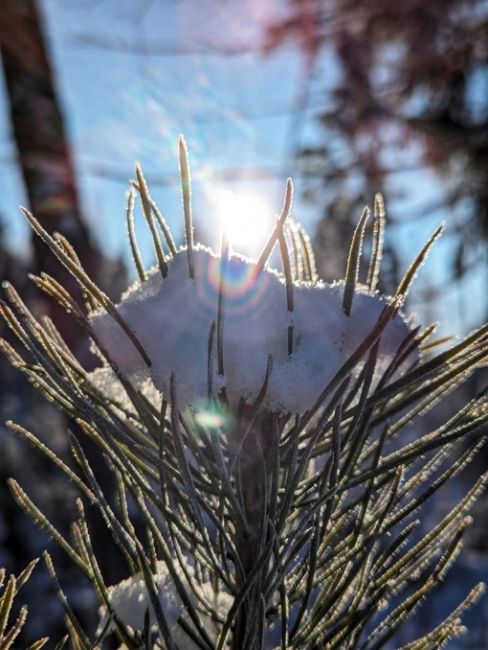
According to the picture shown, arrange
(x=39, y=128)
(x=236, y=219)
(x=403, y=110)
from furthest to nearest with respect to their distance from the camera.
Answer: (x=403, y=110), (x=39, y=128), (x=236, y=219)

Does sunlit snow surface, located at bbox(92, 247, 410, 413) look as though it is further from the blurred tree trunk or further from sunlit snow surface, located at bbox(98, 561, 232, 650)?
the blurred tree trunk

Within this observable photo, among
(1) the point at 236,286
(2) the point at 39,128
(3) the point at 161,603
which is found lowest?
(3) the point at 161,603

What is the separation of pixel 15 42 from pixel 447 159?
138 inches

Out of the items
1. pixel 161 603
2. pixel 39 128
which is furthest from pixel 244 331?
pixel 39 128

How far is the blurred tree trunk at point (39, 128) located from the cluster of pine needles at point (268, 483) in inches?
105

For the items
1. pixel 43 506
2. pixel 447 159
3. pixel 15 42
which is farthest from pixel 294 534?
pixel 43 506

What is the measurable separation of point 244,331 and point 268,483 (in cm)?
16

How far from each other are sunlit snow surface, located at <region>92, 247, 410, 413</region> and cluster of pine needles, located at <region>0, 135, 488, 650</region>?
0.02 metres

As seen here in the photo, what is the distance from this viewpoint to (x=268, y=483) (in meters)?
0.69

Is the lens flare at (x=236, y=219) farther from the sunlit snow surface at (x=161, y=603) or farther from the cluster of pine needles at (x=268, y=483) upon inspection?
the sunlit snow surface at (x=161, y=603)

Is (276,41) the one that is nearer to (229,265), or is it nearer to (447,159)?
(447,159)

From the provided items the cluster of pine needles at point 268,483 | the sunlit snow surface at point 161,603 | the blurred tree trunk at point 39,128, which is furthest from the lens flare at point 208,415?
the blurred tree trunk at point 39,128

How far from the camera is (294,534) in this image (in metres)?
0.65

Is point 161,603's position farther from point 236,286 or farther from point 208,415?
point 236,286
